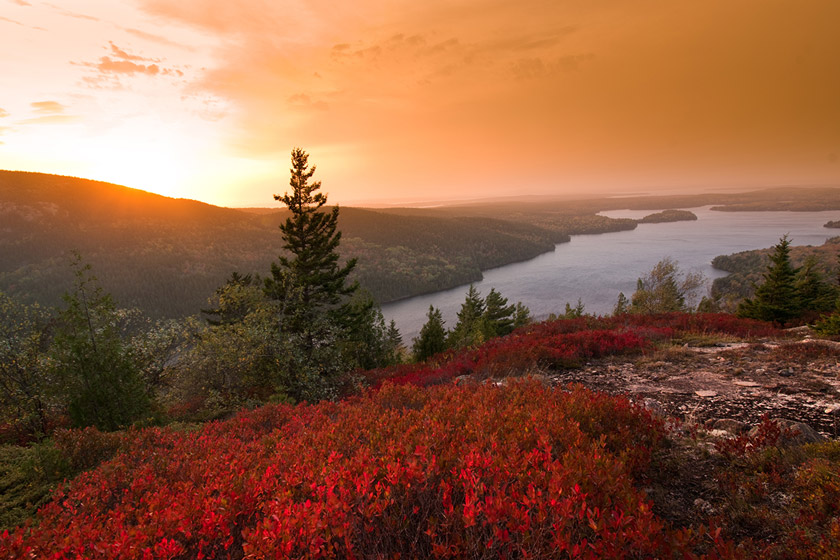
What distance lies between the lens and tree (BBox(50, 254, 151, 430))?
9.50m

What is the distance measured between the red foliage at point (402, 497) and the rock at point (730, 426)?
A: 1.50 meters

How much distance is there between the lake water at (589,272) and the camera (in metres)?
96.3

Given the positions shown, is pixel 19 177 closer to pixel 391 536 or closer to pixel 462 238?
pixel 462 238

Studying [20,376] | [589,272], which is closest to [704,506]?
[20,376]

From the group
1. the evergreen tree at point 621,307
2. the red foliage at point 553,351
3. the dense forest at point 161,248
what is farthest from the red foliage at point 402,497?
the dense forest at point 161,248

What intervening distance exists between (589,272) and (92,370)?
133860 millimetres

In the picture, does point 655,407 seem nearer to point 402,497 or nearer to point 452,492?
point 452,492

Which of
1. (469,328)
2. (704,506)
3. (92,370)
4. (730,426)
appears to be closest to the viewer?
(704,506)

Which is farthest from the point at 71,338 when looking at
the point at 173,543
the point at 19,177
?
the point at 19,177

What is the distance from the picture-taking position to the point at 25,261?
134750 mm

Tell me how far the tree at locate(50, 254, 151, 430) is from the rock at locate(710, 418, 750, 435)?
14.1 m

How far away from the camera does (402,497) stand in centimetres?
326

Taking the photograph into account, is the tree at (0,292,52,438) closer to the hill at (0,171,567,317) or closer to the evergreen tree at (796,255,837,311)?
the evergreen tree at (796,255,837,311)

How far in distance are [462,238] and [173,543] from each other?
645 feet
